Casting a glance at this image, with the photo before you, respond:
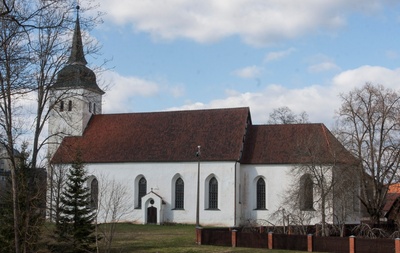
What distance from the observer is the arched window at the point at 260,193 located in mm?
46347

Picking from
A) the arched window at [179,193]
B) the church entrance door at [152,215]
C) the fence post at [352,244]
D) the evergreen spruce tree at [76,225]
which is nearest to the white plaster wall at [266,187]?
the arched window at [179,193]

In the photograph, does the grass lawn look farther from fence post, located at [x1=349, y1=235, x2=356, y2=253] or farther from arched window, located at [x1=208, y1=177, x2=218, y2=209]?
arched window, located at [x1=208, y1=177, x2=218, y2=209]

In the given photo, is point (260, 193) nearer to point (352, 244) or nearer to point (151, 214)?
point (151, 214)

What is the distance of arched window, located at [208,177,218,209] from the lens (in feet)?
153

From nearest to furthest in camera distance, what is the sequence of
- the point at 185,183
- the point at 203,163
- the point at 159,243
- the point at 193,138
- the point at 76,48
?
the point at 76,48, the point at 159,243, the point at 203,163, the point at 185,183, the point at 193,138

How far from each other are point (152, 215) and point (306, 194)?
533 inches

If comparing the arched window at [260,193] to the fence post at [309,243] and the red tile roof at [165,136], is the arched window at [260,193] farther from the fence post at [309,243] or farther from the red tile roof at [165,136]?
the fence post at [309,243]

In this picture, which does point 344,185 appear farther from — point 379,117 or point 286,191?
point 286,191

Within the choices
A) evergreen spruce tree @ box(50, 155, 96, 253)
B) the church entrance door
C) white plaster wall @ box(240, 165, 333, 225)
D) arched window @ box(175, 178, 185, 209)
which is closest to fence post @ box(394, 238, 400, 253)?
evergreen spruce tree @ box(50, 155, 96, 253)

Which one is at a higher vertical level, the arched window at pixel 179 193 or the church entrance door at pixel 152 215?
the arched window at pixel 179 193

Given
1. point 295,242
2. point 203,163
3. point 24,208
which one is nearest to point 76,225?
point 24,208

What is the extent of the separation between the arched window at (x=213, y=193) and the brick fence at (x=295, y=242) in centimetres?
1586

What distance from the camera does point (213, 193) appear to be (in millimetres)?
46812

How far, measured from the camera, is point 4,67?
15.1 meters
